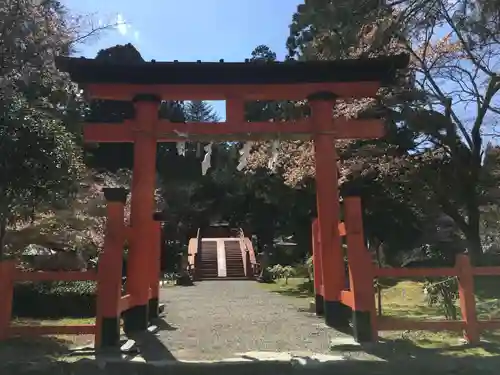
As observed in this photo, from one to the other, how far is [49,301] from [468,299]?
30.0 ft

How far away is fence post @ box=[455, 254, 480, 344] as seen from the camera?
6.21 meters

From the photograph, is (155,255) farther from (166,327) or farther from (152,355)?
(152,355)

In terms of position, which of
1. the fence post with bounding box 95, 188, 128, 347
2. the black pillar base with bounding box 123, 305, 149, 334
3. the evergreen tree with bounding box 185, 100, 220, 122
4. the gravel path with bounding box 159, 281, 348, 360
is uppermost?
the evergreen tree with bounding box 185, 100, 220, 122

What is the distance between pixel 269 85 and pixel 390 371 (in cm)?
499

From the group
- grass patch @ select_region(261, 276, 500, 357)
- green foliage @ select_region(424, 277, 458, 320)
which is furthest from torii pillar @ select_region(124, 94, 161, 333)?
green foliage @ select_region(424, 277, 458, 320)

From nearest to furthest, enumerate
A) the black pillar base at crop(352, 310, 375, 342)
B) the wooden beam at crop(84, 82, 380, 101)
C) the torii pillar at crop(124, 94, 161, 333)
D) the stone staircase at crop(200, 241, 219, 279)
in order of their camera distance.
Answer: the black pillar base at crop(352, 310, 375, 342) < the torii pillar at crop(124, 94, 161, 333) < the wooden beam at crop(84, 82, 380, 101) < the stone staircase at crop(200, 241, 219, 279)

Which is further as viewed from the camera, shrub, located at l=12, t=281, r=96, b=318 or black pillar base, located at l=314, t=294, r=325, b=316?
shrub, located at l=12, t=281, r=96, b=318

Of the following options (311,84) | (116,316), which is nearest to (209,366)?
(116,316)

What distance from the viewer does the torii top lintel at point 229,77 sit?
8016 millimetres

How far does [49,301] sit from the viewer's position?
1138 cm

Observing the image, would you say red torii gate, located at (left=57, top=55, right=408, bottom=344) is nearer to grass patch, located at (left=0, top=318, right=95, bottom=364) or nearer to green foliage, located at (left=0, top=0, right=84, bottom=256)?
green foliage, located at (left=0, top=0, right=84, bottom=256)

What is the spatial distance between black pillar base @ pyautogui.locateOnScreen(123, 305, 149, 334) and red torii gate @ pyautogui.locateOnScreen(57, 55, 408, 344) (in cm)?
2

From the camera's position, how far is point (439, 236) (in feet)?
72.8

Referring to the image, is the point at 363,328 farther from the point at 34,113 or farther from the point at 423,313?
the point at 34,113
